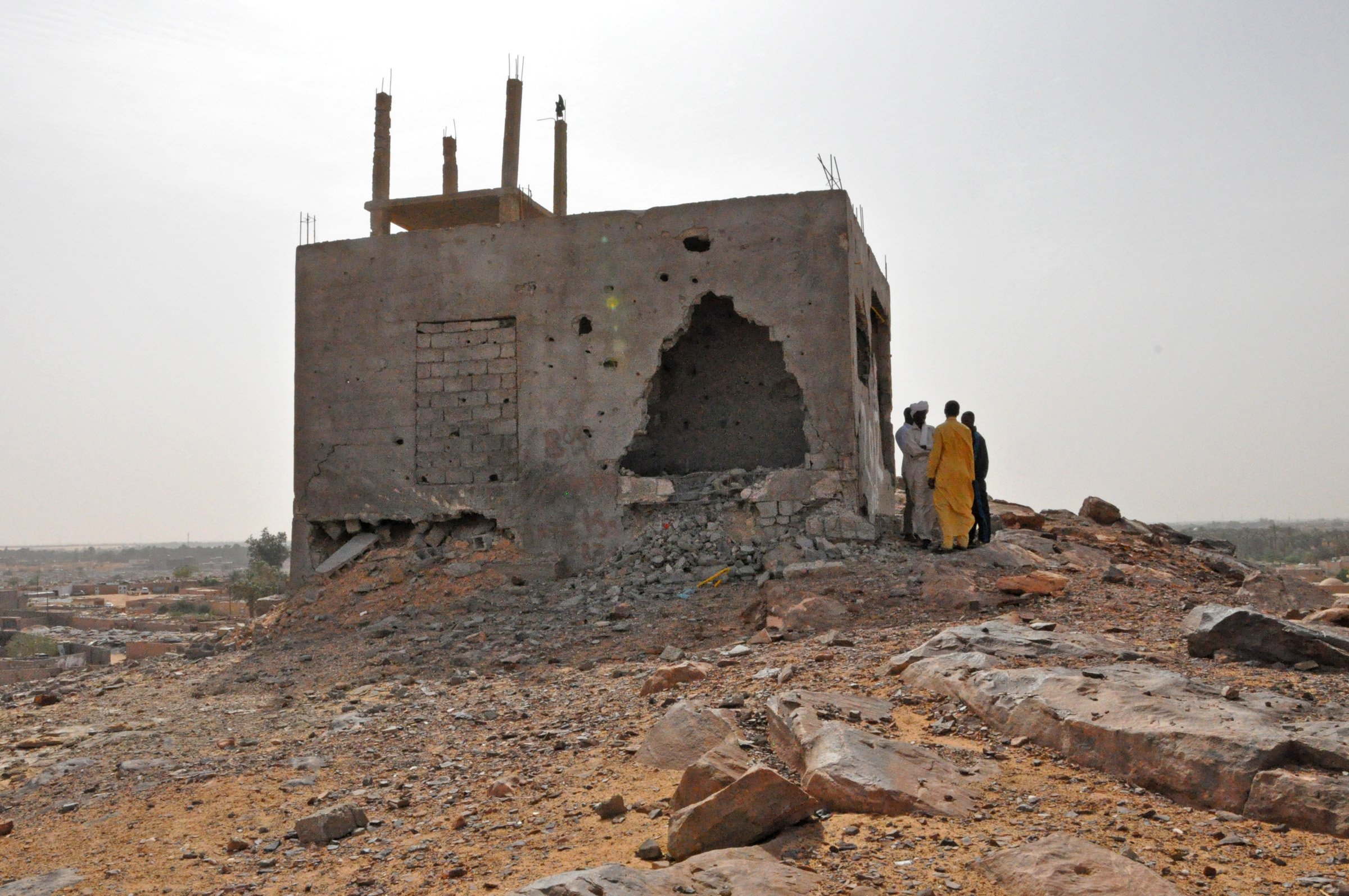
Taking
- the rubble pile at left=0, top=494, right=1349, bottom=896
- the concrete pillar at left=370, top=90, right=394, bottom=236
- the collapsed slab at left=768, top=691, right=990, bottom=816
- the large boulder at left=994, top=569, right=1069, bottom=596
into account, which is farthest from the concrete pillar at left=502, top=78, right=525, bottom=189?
the collapsed slab at left=768, top=691, right=990, bottom=816

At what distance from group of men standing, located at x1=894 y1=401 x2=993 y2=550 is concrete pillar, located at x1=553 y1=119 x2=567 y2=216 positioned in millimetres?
7249

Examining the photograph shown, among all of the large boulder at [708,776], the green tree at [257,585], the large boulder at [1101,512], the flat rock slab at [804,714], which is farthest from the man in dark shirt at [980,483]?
the green tree at [257,585]

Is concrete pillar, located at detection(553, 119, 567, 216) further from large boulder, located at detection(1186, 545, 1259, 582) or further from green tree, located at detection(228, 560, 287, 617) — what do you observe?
green tree, located at detection(228, 560, 287, 617)

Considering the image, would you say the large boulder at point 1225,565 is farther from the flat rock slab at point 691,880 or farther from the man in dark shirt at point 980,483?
the flat rock slab at point 691,880

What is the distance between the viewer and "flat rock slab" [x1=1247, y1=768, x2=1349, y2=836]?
3328 millimetres

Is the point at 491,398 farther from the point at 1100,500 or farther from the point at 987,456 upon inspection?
the point at 1100,500

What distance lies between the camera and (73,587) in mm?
41281

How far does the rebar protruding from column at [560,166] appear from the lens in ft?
49.8

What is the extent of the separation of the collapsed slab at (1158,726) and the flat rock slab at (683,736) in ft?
3.53

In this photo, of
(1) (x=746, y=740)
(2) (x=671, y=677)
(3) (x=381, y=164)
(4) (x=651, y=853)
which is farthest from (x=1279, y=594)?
(3) (x=381, y=164)

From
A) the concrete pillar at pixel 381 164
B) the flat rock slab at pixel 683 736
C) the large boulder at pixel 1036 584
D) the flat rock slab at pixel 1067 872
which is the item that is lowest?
the flat rock slab at pixel 1067 872

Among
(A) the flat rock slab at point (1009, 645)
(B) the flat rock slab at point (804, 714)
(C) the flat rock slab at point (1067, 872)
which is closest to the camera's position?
A: (C) the flat rock slab at point (1067, 872)

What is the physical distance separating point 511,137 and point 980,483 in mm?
7342

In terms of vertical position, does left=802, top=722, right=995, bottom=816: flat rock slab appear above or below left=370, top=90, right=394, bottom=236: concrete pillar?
below
